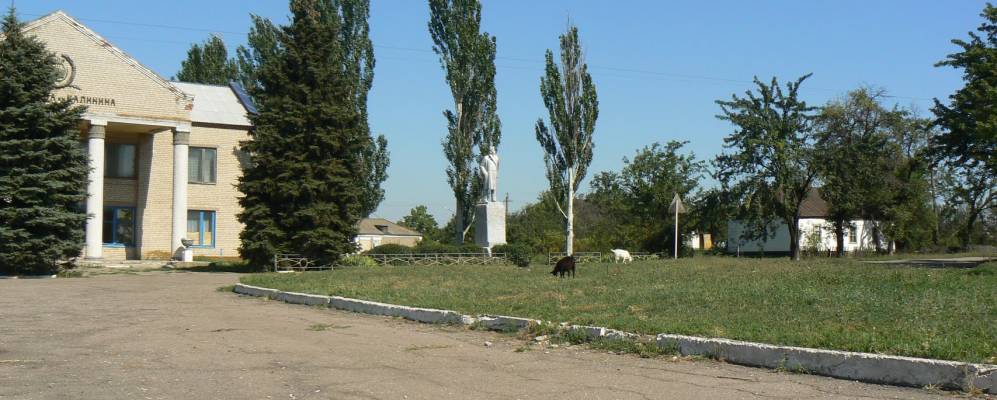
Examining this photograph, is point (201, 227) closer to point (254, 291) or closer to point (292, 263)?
point (292, 263)

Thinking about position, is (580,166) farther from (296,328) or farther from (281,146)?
(296,328)

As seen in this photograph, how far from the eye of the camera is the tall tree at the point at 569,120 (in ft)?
155

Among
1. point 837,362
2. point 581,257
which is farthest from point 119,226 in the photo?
point 837,362

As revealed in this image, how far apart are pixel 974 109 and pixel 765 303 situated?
100 ft

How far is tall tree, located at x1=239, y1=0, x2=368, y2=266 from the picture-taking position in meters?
32.5

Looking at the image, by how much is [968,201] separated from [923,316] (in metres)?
67.3

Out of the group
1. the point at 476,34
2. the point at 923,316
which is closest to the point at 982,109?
the point at 476,34

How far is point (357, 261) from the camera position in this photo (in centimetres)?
3431

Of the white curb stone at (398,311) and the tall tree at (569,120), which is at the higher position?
the tall tree at (569,120)

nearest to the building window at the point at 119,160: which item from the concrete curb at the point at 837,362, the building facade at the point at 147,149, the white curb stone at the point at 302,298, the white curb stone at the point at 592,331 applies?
the building facade at the point at 147,149

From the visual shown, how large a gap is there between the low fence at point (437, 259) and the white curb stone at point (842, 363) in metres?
25.2

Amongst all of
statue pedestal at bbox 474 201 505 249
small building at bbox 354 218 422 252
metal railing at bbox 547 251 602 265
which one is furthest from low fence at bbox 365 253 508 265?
small building at bbox 354 218 422 252

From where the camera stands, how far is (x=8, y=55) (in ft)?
94.6

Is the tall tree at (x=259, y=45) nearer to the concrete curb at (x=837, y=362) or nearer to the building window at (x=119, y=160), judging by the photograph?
the building window at (x=119, y=160)
